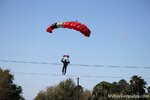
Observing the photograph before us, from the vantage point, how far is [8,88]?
78.0 m

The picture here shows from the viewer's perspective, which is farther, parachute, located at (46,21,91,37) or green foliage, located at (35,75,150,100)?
green foliage, located at (35,75,150,100)

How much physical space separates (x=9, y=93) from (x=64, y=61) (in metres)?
47.6

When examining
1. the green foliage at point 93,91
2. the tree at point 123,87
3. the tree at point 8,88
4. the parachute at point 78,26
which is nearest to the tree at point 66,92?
the green foliage at point 93,91

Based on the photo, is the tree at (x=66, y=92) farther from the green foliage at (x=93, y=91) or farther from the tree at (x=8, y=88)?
the tree at (x=8, y=88)

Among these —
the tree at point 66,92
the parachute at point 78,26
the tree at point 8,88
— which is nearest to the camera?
the parachute at point 78,26

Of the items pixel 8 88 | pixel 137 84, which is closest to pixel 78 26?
pixel 8 88

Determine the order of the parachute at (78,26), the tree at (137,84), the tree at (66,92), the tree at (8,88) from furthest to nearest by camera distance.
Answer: the tree at (66,92)
the tree at (137,84)
the tree at (8,88)
the parachute at (78,26)

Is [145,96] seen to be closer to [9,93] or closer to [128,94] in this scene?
[128,94]

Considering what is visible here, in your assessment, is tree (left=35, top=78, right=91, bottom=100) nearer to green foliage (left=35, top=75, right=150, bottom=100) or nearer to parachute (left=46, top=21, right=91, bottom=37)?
green foliage (left=35, top=75, right=150, bottom=100)

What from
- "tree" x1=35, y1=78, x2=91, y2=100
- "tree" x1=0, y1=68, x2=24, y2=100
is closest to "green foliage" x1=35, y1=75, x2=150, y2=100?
"tree" x1=35, y1=78, x2=91, y2=100

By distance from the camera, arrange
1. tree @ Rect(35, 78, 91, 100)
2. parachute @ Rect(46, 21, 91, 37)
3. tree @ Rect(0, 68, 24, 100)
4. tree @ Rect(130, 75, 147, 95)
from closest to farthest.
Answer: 1. parachute @ Rect(46, 21, 91, 37)
2. tree @ Rect(0, 68, 24, 100)
3. tree @ Rect(130, 75, 147, 95)
4. tree @ Rect(35, 78, 91, 100)

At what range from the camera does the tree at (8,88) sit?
252ft

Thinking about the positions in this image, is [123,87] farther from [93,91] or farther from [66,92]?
[93,91]

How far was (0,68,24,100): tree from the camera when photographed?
76.7 metres
